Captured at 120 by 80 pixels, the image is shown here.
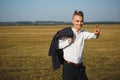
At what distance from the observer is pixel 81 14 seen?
3.72m

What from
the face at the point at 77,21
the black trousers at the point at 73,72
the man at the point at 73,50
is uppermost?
the face at the point at 77,21

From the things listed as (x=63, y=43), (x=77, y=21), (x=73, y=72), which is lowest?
(x=73, y=72)

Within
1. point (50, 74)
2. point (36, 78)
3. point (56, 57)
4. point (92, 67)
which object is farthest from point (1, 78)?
point (56, 57)

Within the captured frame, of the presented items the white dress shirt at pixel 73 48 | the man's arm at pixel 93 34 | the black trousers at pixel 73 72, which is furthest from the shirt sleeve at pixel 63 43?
the man's arm at pixel 93 34

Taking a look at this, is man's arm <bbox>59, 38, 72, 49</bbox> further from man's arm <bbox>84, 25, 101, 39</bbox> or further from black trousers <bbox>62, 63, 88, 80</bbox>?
man's arm <bbox>84, 25, 101, 39</bbox>

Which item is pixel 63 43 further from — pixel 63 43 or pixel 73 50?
pixel 73 50

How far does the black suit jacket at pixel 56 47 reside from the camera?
3605mm

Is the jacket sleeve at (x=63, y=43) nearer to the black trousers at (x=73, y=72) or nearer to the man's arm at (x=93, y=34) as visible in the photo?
the black trousers at (x=73, y=72)

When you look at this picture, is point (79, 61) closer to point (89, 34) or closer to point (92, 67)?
point (89, 34)

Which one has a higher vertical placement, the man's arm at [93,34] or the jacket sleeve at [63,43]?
the man's arm at [93,34]

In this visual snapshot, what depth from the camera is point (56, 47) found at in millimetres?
3652

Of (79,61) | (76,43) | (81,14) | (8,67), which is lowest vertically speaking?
(8,67)

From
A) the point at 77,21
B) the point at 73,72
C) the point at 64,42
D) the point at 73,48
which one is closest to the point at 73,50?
the point at 73,48

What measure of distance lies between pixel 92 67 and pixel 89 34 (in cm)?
687
